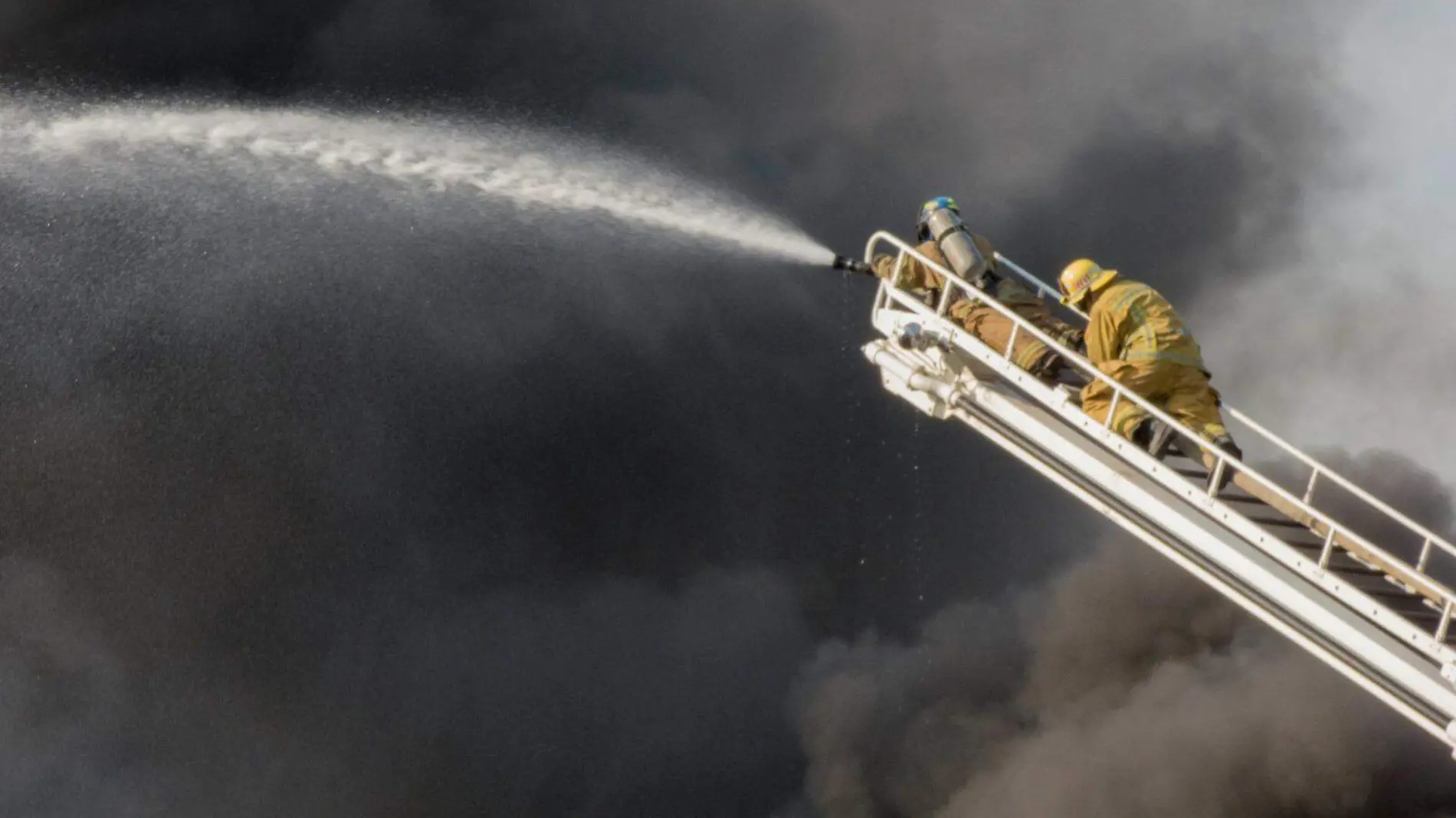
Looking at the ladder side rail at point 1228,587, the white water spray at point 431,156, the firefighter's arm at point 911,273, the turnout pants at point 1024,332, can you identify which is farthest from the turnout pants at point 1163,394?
the white water spray at point 431,156

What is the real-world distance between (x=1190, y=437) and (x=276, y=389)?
16.9 meters

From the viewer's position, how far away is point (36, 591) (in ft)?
80.7

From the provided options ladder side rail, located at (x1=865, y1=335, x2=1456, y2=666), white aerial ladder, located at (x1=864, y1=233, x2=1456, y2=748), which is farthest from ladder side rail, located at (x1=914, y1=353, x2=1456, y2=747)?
ladder side rail, located at (x1=865, y1=335, x2=1456, y2=666)

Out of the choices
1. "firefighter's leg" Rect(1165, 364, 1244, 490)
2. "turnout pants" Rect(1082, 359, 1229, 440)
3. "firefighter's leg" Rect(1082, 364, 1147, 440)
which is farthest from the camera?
"firefighter's leg" Rect(1165, 364, 1244, 490)

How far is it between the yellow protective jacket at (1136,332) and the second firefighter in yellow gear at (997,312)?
1.08 feet

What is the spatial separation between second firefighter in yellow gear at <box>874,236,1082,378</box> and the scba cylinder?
0.13m

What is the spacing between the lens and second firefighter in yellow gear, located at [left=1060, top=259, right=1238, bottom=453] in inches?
447

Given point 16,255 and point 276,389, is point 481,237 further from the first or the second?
point 16,255

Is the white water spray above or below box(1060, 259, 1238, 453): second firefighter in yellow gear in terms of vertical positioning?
above

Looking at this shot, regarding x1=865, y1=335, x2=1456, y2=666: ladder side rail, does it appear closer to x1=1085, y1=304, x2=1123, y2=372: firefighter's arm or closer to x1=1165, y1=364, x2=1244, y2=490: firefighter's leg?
x1=1085, y1=304, x2=1123, y2=372: firefighter's arm

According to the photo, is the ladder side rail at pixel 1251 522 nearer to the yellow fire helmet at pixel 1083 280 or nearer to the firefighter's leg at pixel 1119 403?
the firefighter's leg at pixel 1119 403

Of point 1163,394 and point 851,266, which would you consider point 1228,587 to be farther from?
point 851,266

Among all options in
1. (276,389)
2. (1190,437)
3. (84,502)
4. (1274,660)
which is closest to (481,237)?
(276,389)

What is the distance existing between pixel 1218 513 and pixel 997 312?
2.12m
